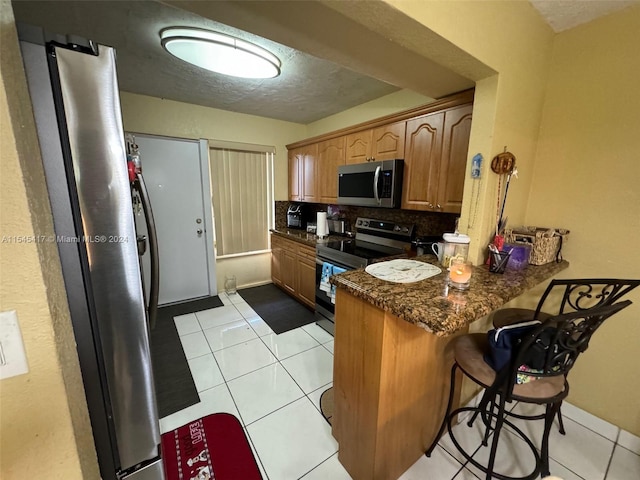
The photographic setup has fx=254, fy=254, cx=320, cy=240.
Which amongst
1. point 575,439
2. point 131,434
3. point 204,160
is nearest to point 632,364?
point 575,439

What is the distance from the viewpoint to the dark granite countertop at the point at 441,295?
0.87m

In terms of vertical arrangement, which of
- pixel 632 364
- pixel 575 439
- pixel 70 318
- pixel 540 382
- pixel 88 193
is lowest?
pixel 575 439

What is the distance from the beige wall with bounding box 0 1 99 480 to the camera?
513mm

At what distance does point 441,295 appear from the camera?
105 centimetres

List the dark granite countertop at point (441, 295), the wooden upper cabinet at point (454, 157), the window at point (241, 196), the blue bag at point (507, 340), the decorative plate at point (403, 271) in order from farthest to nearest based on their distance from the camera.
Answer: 1. the window at point (241, 196)
2. the wooden upper cabinet at point (454, 157)
3. the decorative plate at point (403, 271)
4. the blue bag at point (507, 340)
5. the dark granite countertop at point (441, 295)

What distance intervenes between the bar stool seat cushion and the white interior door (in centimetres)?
315

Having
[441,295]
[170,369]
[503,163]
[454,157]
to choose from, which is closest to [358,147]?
[454,157]

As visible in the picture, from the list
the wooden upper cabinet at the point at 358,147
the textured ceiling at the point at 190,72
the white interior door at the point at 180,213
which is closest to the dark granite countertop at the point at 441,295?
the wooden upper cabinet at the point at 358,147

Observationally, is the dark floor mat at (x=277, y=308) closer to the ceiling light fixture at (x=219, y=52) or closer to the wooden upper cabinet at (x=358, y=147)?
the wooden upper cabinet at (x=358, y=147)

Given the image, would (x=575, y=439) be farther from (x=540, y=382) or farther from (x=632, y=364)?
(x=540, y=382)

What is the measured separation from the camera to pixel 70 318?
2.39 ft

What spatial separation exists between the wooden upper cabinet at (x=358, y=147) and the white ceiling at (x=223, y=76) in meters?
0.41

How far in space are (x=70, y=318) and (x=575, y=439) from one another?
2.63 meters

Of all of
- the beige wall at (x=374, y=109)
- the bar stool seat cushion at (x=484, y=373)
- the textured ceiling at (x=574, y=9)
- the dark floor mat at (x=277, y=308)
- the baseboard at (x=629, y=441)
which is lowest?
the dark floor mat at (x=277, y=308)
